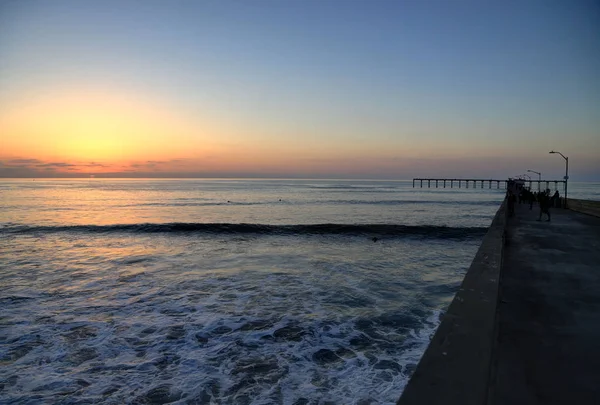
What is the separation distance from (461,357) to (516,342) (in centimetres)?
177

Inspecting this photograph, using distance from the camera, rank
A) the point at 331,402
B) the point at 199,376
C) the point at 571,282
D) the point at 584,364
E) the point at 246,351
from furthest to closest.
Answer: the point at 571,282 → the point at 246,351 → the point at 199,376 → the point at 331,402 → the point at 584,364

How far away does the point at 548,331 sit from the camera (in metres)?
5.06

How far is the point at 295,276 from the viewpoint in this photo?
12375 millimetres

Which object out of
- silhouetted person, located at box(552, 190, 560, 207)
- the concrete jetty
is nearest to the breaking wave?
silhouetted person, located at box(552, 190, 560, 207)

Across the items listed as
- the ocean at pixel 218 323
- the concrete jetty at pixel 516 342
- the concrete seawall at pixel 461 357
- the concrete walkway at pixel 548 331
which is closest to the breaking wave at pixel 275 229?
the ocean at pixel 218 323

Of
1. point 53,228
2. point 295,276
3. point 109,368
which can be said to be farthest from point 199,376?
point 53,228

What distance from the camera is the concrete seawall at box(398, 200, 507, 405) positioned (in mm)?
2802

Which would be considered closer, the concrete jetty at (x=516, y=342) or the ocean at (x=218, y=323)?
the concrete jetty at (x=516, y=342)

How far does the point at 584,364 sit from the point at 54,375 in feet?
23.4

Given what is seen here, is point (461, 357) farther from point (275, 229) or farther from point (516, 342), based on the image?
point (275, 229)

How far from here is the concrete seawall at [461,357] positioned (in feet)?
9.19

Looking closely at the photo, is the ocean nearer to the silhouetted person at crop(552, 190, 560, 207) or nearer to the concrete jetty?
the concrete jetty

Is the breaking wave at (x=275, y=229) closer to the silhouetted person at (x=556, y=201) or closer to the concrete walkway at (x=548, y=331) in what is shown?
the silhouetted person at (x=556, y=201)

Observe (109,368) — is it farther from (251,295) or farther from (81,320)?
(251,295)
